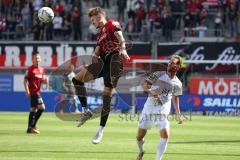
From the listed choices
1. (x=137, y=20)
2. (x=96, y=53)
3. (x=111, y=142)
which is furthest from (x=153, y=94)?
(x=137, y=20)

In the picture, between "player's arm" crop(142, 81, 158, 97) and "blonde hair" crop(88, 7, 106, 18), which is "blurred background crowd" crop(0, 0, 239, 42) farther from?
"player's arm" crop(142, 81, 158, 97)

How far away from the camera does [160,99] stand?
13.3 meters

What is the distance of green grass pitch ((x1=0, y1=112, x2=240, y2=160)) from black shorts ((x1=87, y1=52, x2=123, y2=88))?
5.39 feet

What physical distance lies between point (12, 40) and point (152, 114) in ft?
82.7

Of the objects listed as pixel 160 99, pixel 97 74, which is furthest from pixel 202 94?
pixel 160 99

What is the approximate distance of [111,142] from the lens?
59.8ft

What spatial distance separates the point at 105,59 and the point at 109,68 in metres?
0.22

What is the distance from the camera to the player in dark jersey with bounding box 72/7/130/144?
15.5 m

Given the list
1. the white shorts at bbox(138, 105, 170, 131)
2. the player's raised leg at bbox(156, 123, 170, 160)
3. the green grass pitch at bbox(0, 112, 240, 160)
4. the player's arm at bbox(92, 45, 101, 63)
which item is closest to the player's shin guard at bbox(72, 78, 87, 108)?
the player's arm at bbox(92, 45, 101, 63)

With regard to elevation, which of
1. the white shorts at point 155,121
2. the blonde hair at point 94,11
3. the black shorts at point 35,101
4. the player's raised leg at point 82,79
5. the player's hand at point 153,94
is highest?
the blonde hair at point 94,11

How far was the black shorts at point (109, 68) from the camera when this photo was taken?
15.6 m

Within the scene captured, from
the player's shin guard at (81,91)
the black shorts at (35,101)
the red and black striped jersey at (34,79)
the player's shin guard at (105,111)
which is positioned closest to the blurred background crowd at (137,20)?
the red and black striped jersey at (34,79)

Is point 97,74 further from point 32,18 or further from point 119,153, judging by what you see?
point 32,18

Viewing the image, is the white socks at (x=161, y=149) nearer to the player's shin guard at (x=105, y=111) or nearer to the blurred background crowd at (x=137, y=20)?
the player's shin guard at (x=105, y=111)
